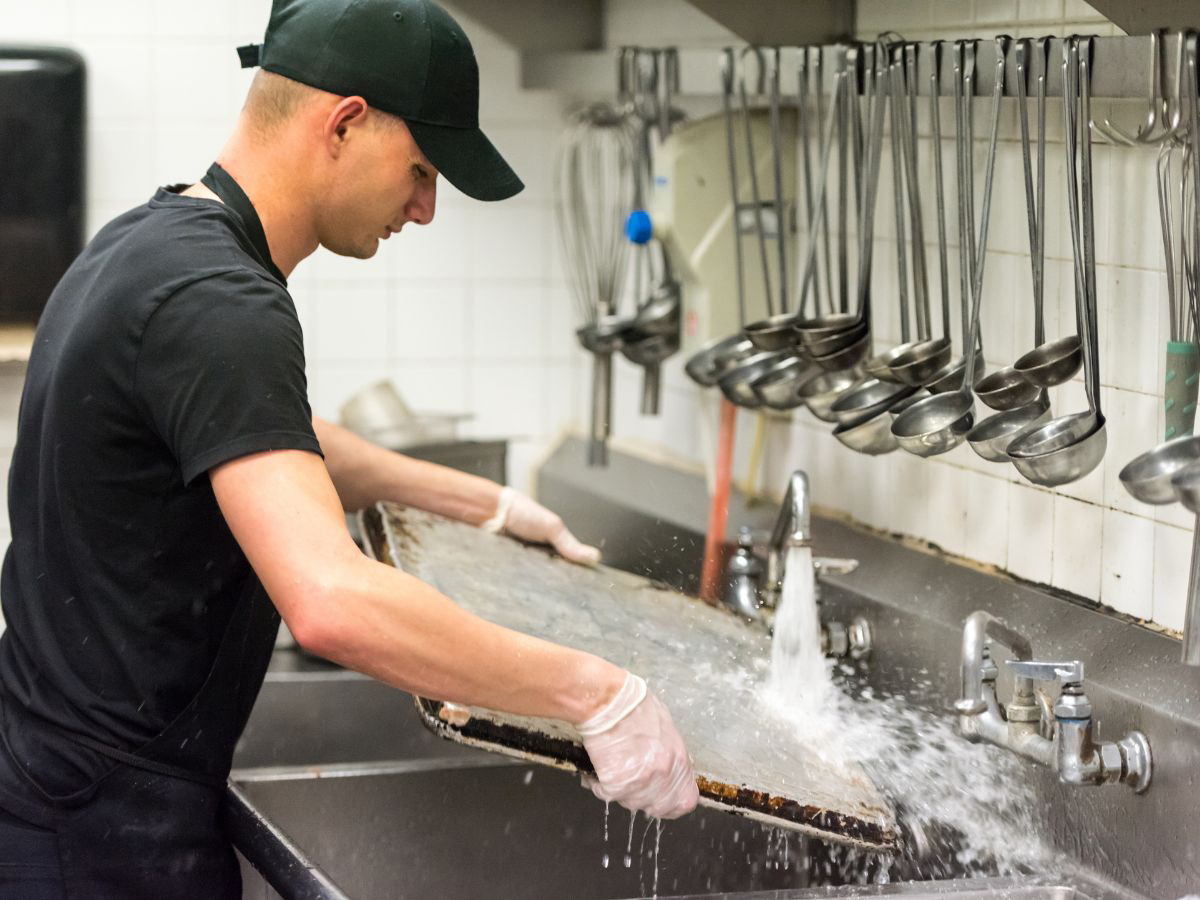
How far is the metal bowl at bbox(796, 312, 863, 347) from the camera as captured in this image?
6.16 feet

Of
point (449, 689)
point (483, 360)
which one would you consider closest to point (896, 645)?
point (449, 689)

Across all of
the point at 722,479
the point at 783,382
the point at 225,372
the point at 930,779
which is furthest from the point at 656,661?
the point at 722,479

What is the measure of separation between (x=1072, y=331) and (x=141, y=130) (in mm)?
1858

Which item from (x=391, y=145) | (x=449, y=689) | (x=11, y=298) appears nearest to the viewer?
(x=449, y=689)

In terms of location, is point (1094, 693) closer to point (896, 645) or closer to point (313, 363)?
point (896, 645)

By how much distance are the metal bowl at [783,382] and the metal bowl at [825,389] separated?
0.03 m

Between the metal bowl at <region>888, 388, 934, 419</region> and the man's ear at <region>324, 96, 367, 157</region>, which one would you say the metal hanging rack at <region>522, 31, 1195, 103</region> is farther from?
the man's ear at <region>324, 96, 367, 157</region>

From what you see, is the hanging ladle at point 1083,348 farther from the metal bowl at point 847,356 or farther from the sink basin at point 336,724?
the sink basin at point 336,724

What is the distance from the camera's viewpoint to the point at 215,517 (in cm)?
140

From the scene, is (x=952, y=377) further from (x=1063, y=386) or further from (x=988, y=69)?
(x=988, y=69)

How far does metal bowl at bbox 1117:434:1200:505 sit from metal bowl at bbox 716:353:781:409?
2.60 feet

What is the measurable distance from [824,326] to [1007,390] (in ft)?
1.18

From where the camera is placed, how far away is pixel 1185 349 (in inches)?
56.2

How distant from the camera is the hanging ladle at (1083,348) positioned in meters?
1.48
